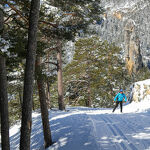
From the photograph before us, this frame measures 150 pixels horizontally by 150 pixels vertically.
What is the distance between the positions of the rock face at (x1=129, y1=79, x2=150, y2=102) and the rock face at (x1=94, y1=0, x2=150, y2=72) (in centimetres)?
4395

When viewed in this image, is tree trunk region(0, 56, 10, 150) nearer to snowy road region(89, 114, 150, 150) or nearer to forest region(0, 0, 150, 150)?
forest region(0, 0, 150, 150)

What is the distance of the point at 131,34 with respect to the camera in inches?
2692

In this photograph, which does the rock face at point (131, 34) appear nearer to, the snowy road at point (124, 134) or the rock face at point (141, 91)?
the rock face at point (141, 91)

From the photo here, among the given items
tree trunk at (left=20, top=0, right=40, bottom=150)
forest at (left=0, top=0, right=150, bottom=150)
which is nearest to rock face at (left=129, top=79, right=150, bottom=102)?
forest at (left=0, top=0, right=150, bottom=150)

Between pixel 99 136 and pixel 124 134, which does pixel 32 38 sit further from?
pixel 124 134

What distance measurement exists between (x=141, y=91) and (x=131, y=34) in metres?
58.8

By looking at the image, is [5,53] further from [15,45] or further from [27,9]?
[27,9]

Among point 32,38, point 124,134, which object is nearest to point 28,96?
point 32,38

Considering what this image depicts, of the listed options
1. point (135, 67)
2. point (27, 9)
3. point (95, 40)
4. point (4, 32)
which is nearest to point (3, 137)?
point (4, 32)

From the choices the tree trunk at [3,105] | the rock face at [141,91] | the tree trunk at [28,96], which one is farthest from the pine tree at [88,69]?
the tree trunk at [28,96]

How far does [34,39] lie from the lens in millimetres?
5469

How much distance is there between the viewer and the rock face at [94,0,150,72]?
6669 centimetres

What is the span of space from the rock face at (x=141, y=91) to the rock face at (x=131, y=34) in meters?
44.0

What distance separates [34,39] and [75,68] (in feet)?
50.6
